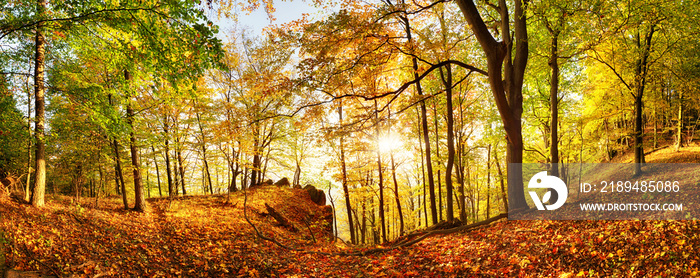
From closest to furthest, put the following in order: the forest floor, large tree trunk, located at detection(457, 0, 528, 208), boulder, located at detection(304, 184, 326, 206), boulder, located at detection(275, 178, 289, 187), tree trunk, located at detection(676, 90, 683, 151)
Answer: the forest floor, large tree trunk, located at detection(457, 0, 528, 208), tree trunk, located at detection(676, 90, 683, 151), boulder, located at detection(304, 184, 326, 206), boulder, located at detection(275, 178, 289, 187)

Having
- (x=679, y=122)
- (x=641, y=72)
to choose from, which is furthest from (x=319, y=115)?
(x=679, y=122)

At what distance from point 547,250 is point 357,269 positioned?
13.2 ft

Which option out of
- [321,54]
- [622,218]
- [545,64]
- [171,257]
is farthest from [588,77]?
[171,257]

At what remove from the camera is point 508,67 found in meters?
7.49

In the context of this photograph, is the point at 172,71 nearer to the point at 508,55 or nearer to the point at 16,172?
the point at 508,55

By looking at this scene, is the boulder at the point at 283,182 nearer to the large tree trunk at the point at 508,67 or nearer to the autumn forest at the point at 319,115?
the autumn forest at the point at 319,115

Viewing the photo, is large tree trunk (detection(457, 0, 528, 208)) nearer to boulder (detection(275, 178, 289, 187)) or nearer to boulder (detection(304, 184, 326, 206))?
boulder (detection(304, 184, 326, 206))

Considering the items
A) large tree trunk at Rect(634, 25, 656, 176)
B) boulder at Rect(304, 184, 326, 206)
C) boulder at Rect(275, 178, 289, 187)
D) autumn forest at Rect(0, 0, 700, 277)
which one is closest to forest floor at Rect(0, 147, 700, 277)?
autumn forest at Rect(0, 0, 700, 277)

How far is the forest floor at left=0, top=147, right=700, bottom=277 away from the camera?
4.42 m

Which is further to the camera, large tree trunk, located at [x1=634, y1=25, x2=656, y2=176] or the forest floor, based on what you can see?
large tree trunk, located at [x1=634, y1=25, x2=656, y2=176]

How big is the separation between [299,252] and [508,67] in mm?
7922

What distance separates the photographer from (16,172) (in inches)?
455

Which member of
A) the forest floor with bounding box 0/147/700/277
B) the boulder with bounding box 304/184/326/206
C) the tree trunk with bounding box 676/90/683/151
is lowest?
the boulder with bounding box 304/184/326/206

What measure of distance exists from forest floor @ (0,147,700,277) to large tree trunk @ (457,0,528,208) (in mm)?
1949
